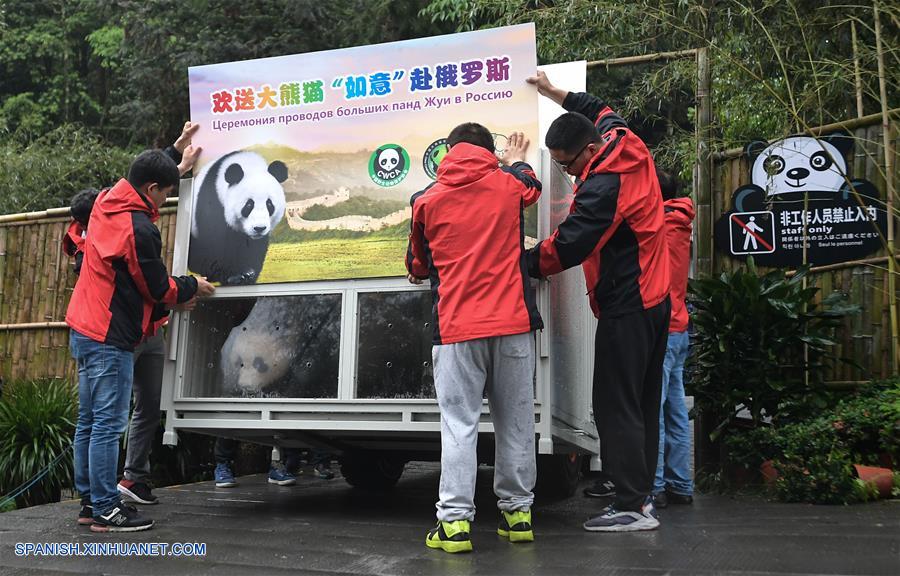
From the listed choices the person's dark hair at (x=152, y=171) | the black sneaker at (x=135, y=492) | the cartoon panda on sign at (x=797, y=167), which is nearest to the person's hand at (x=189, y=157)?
the person's dark hair at (x=152, y=171)

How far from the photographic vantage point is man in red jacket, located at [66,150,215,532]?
4719mm

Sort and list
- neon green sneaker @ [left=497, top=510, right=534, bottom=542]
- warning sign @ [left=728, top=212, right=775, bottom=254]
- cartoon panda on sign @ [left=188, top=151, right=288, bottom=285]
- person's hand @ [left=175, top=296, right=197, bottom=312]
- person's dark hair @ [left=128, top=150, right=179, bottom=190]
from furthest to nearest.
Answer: warning sign @ [left=728, top=212, right=775, bottom=254], cartoon panda on sign @ [left=188, top=151, right=288, bottom=285], person's hand @ [left=175, top=296, right=197, bottom=312], person's dark hair @ [left=128, top=150, right=179, bottom=190], neon green sneaker @ [left=497, top=510, right=534, bottom=542]

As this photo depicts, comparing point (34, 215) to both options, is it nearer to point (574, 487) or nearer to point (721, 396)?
point (574, 487)

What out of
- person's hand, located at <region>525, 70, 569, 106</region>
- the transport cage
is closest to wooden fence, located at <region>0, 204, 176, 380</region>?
the transport cage

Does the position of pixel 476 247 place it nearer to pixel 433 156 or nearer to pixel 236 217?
pixel 433 156

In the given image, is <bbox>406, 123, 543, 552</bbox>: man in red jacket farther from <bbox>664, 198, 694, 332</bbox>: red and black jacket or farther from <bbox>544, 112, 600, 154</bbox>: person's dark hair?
<bbox>664, 198, 694, 332</bbox>: red and black jacket

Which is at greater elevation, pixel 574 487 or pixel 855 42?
pixel 855 42

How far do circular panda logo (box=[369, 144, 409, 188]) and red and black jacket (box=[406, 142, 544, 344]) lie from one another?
2.45ft

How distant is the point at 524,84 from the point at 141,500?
11.3ft

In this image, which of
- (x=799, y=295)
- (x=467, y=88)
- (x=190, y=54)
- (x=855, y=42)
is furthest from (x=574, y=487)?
(x=190, y=54)

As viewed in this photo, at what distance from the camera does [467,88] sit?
4.89 m

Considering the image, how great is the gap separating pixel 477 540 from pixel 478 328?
3.47 ft

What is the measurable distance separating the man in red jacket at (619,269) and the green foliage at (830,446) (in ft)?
4.58

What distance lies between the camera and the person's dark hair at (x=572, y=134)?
14.7 feet
